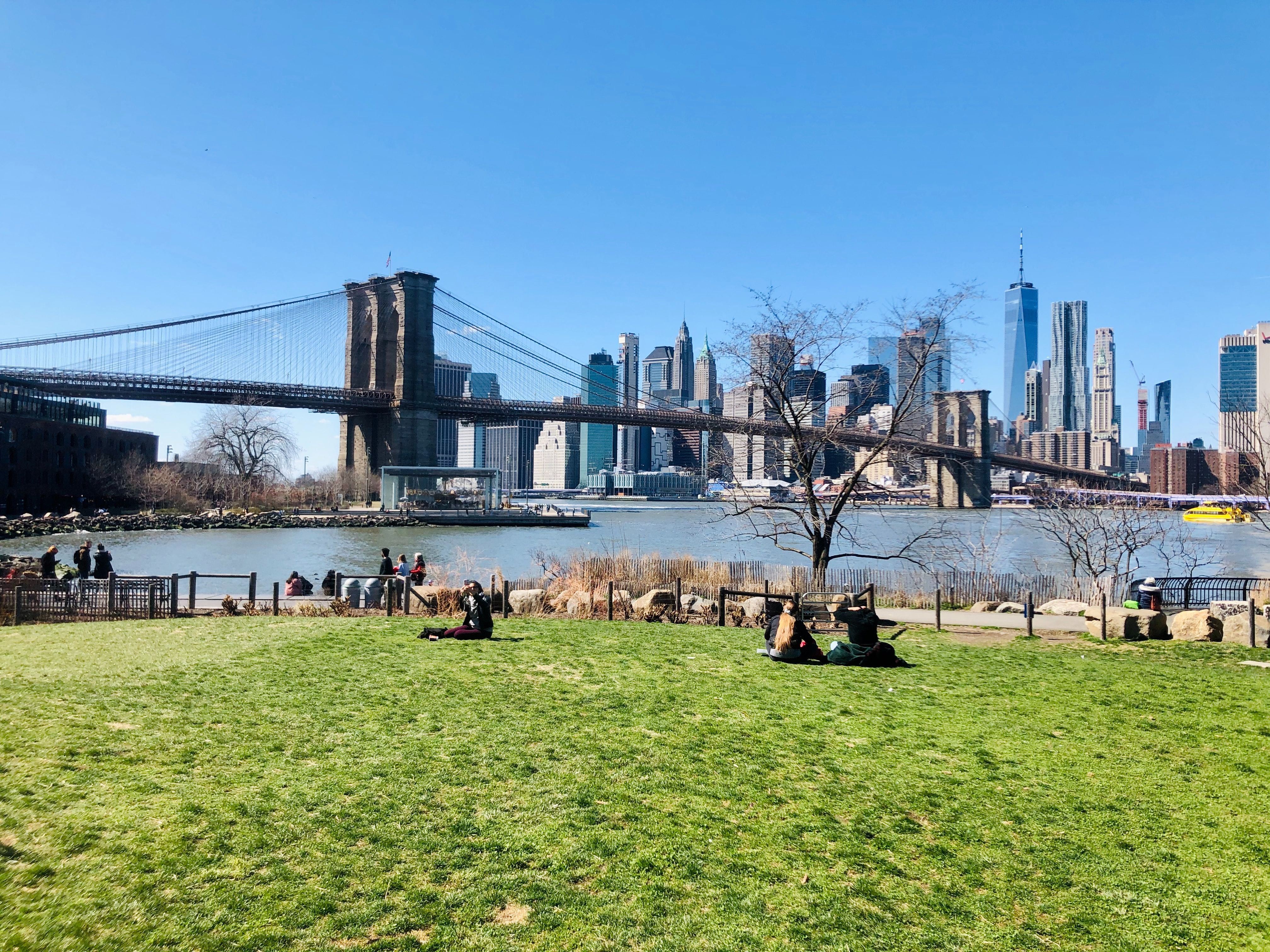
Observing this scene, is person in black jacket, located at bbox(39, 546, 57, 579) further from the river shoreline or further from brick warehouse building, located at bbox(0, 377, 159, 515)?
brick warehouse building, located at bbox(0, 377, 159, 515)

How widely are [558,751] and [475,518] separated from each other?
Result: 61.4 meters

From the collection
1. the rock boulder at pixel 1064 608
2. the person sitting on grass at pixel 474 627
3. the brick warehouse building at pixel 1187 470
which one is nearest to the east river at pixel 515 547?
the rock boulder at pixel 1064 608

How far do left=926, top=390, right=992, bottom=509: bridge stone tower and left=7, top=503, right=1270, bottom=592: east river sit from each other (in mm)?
6026

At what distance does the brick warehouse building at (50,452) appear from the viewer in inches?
2264

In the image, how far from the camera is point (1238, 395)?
1278 inches

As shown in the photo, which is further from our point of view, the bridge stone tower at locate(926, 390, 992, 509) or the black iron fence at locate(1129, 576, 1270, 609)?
the bridge stone tower at locate(926, 390, 992, 509)

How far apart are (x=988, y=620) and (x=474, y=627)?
1027 centimetres

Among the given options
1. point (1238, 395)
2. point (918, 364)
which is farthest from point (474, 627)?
point (1238, 395)

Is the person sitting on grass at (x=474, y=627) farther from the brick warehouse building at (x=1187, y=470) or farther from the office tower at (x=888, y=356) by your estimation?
the brick warehouse building at (x=1187, y=470)

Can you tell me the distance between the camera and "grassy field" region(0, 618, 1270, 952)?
4.30 m

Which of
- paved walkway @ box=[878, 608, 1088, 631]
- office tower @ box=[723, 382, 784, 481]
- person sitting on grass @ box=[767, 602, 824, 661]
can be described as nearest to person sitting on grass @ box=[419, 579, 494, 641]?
person sitting on grass @ box=[767, 602, 824, 661]

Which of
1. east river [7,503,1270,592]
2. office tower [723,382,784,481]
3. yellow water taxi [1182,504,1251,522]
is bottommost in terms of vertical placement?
east river [7,503,1270,592]

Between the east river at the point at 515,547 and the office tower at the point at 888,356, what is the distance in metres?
3.57

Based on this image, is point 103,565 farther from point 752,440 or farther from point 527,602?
point 752,440
